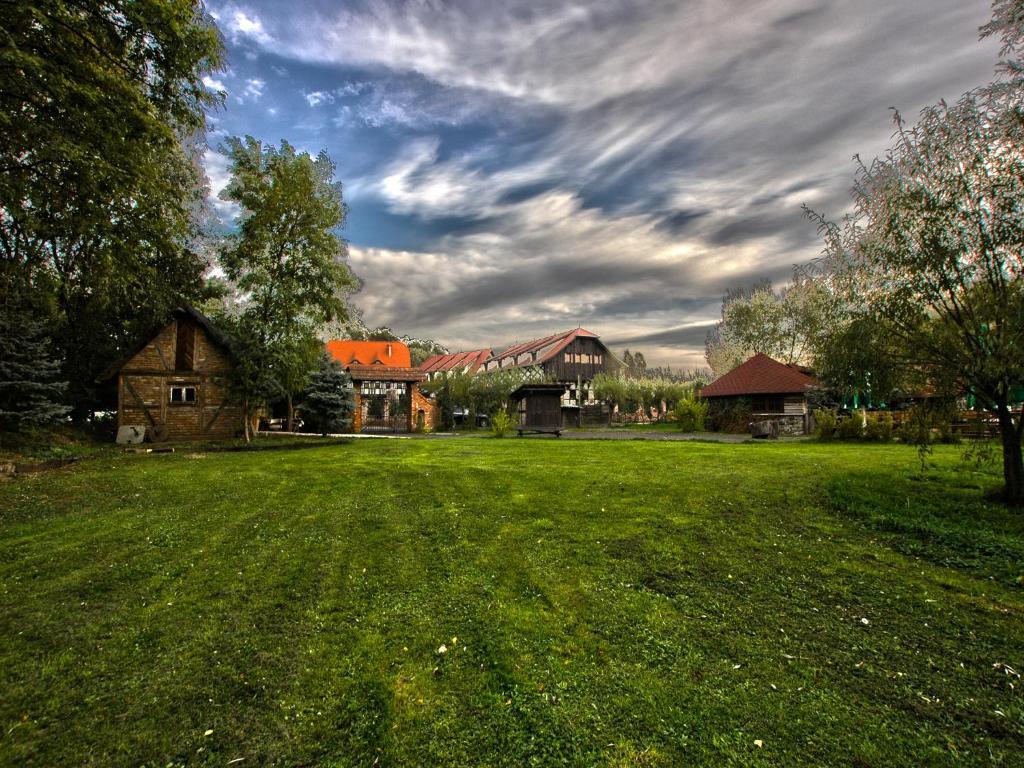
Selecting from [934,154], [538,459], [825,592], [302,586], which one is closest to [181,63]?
[302,586]

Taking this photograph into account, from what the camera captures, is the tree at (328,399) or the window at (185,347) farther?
the tree at (328,399)

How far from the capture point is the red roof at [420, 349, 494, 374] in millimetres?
64812

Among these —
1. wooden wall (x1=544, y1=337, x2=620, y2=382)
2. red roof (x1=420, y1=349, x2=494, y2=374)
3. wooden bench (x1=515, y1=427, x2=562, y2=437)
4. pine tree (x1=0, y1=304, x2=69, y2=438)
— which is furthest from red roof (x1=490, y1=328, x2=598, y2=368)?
pine tree (x1=0, y1=304, x2=69, y2=438)

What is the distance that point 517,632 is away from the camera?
13.3 feet

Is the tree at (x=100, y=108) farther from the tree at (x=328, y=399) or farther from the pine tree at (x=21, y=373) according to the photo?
the tree at (x=328, y=399)

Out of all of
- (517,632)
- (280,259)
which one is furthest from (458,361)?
(517,632)

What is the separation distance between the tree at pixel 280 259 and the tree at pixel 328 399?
3.60 meters

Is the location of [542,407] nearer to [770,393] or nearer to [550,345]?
[770,393]

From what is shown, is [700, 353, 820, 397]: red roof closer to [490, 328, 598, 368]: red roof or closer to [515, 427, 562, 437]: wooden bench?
[515, 427, 562, 437]: wooden bench

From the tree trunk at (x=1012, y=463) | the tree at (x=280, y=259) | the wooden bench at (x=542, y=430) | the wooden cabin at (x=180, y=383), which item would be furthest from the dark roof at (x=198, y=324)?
the tree trunk at (x=1012, y=463)

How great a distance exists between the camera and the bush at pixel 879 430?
1825cm

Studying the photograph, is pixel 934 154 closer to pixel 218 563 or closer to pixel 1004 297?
pixel 1004 297

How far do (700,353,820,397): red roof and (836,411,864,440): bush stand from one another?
6200 mm

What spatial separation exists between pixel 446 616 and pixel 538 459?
30.4 feet
